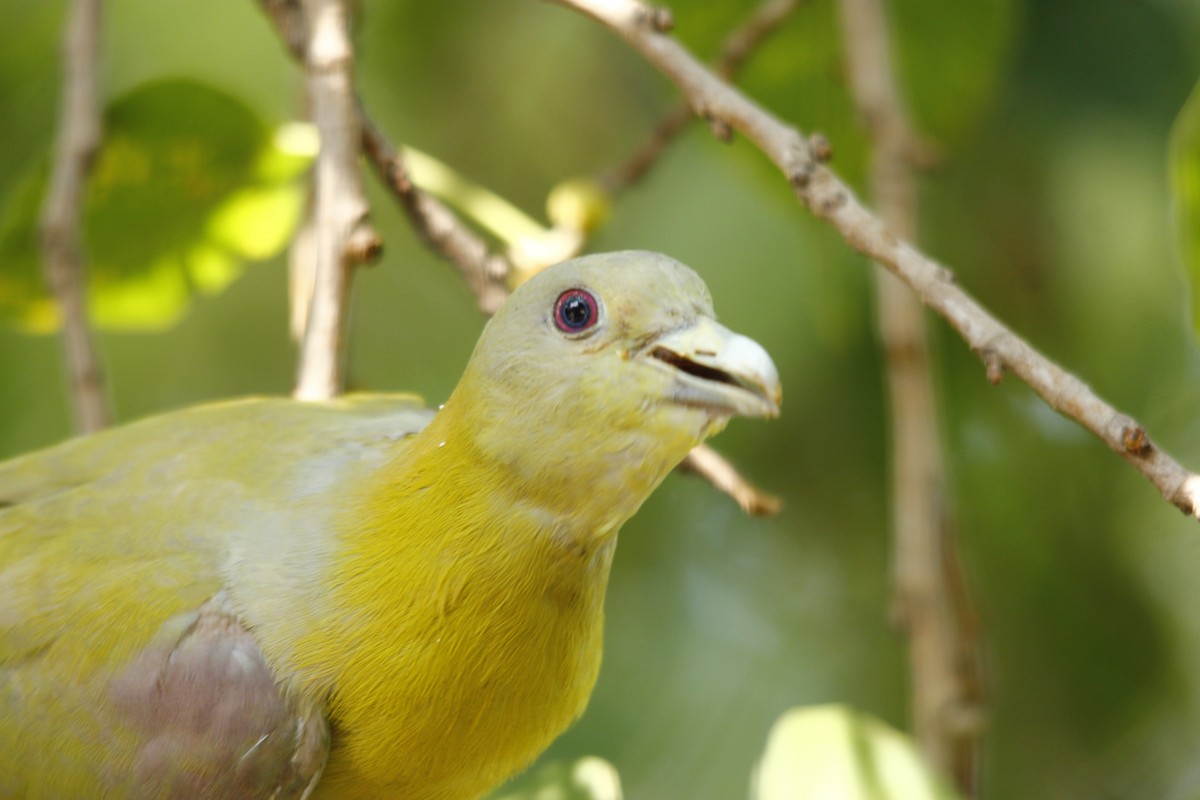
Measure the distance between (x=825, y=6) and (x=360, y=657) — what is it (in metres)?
1.96

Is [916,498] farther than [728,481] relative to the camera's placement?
Yes

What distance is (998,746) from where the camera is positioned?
297cm

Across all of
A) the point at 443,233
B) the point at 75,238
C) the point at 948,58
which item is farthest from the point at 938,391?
the point at 75,238

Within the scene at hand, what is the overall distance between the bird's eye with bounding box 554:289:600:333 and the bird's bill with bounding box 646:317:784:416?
0.27ft

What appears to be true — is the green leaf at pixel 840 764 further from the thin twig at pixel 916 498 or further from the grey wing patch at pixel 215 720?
the grey wing patch at pixel 215 720

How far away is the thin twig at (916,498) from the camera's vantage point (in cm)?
208

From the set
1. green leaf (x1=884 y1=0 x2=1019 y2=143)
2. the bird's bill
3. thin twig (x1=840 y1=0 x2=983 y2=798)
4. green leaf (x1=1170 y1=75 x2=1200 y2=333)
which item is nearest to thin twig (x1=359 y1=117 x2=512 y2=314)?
the bird's bill

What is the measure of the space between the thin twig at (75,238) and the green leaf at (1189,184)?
67.8 inches

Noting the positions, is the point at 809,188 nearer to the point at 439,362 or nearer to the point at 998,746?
the point at 998,746

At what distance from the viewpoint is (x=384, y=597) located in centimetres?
156

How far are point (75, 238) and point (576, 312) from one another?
1.16 metres

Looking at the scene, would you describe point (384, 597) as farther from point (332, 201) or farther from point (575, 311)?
point (332, 201)

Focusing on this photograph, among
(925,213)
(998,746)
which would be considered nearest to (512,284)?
(925,213)

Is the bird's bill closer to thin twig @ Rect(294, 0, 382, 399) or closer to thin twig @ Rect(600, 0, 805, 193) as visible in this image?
thin twig @ Rect(294, 0, 382, 399)
